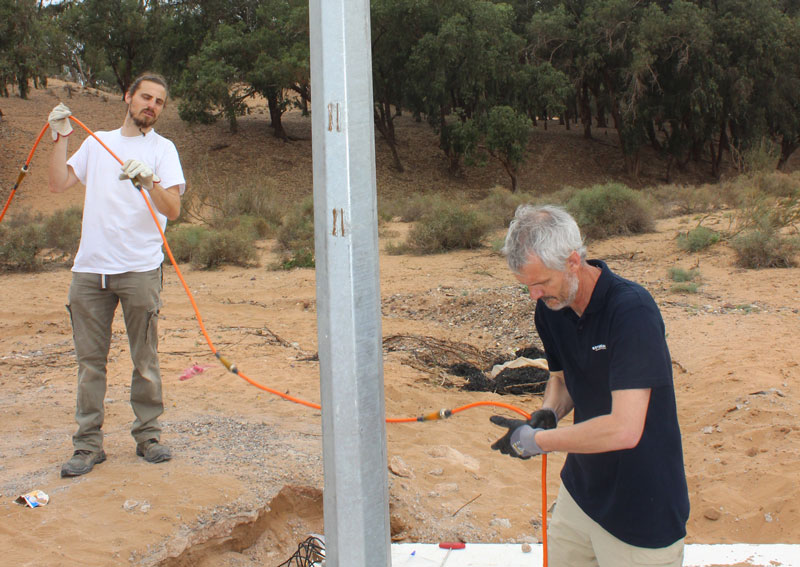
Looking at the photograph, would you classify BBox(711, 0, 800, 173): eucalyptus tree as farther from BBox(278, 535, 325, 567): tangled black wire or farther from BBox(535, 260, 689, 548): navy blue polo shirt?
BBox(535, 260, 689, 548): navy blue polo shirt

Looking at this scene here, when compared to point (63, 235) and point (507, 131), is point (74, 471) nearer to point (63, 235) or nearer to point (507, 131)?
point (63, 235)

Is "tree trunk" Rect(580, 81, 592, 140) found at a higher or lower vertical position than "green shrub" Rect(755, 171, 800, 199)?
higher

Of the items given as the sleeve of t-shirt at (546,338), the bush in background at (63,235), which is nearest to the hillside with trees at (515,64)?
the bush in background at (63,235)

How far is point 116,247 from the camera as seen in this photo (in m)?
3.61

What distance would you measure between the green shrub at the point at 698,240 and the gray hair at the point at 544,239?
915 cm

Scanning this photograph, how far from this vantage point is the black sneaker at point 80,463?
3.78m

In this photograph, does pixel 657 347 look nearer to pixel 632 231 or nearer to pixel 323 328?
pixel 323 328

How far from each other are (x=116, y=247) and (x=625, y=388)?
2678mm

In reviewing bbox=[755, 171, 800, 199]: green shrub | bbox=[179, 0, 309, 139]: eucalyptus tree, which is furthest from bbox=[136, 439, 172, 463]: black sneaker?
bbox=[179, 0, 309, 139]: eucalyptus tree

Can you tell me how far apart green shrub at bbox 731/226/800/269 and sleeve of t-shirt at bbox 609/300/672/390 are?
8.34 metres

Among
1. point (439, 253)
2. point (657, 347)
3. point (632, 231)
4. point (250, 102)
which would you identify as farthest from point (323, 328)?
point (250, 102)

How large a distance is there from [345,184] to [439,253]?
10.9 metres

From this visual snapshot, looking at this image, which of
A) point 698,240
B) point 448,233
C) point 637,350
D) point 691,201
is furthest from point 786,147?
point 637,350

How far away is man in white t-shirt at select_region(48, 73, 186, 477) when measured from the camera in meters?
3.61
